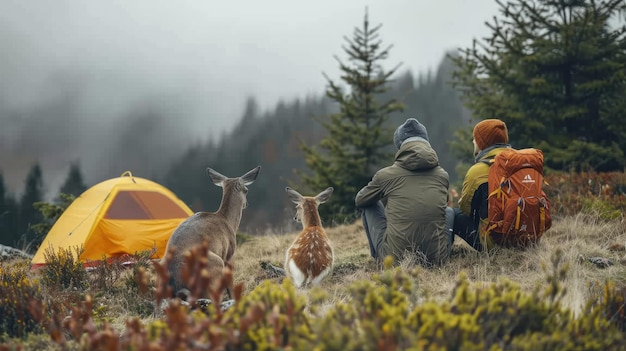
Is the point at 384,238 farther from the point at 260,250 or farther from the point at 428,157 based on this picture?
the point at 260,250

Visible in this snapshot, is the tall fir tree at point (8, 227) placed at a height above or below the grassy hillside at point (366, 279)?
below

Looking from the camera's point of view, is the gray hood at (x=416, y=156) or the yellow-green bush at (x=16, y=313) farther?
the gray hood at (x=416, y=156)

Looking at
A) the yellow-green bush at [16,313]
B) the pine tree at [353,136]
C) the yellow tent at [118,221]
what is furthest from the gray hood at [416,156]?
the pine tree at [353,136]

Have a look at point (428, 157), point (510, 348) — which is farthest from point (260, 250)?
point (510, 348)

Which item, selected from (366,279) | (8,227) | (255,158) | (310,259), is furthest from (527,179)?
(255,158)

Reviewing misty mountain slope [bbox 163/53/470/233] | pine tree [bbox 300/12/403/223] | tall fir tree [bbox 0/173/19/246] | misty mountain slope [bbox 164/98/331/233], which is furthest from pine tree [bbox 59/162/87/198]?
pine tree [bbox 300/12/403/223]

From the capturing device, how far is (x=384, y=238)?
6719 millimetres

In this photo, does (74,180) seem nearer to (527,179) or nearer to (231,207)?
(231,207)

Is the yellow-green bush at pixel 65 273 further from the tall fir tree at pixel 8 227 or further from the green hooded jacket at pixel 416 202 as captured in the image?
the tall fir tree at pixel 8 227

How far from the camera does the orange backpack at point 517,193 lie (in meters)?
5.97

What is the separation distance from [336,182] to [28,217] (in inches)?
878

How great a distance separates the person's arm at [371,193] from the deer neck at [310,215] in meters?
0.66

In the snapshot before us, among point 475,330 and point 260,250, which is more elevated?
point 475,330

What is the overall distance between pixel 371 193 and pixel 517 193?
174 cm
